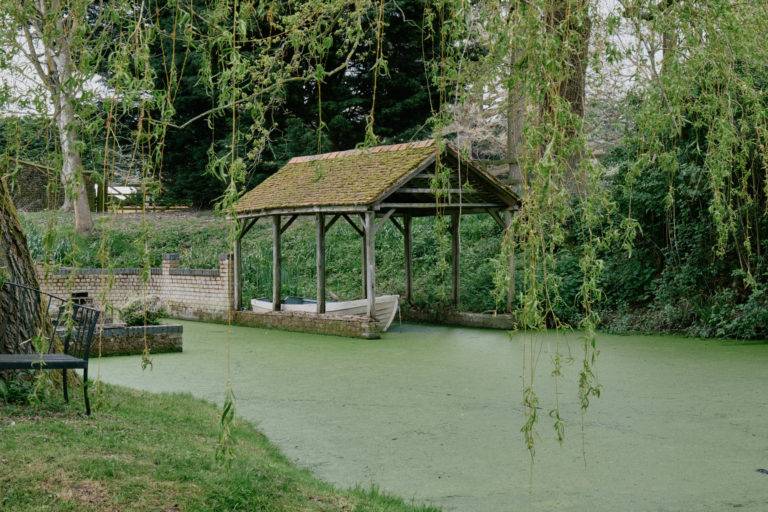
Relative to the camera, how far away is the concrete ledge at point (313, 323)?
12695 mm

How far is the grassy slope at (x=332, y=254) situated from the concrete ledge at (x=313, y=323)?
1816 mm

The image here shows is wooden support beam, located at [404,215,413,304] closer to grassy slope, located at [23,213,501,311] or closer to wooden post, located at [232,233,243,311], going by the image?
grassy slope, located at [23,213,501,311]

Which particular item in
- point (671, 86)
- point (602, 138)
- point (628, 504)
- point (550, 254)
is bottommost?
point (628, 504)

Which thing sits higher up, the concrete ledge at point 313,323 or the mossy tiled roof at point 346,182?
the mossy tiled roof at point 346,182

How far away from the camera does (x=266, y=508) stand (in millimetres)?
4184

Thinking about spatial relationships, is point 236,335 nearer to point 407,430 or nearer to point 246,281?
point 246,281

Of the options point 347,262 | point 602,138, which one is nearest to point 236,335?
point 347,262

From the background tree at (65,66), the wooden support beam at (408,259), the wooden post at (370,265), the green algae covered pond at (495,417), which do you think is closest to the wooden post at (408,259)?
the wooden support beam at (408,259)

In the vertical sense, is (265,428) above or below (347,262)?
below

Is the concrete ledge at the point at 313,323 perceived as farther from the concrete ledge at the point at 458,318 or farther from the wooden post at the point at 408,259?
the wooden post at the point at 408,259

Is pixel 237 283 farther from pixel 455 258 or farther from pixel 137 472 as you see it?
pixel 137 472

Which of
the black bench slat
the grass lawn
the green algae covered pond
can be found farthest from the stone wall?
the grass lawn

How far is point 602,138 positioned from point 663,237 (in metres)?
12.6

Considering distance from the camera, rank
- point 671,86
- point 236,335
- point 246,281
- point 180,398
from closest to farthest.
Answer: point 671,86 → point 180,398 → point 236,335 → point 246,281
